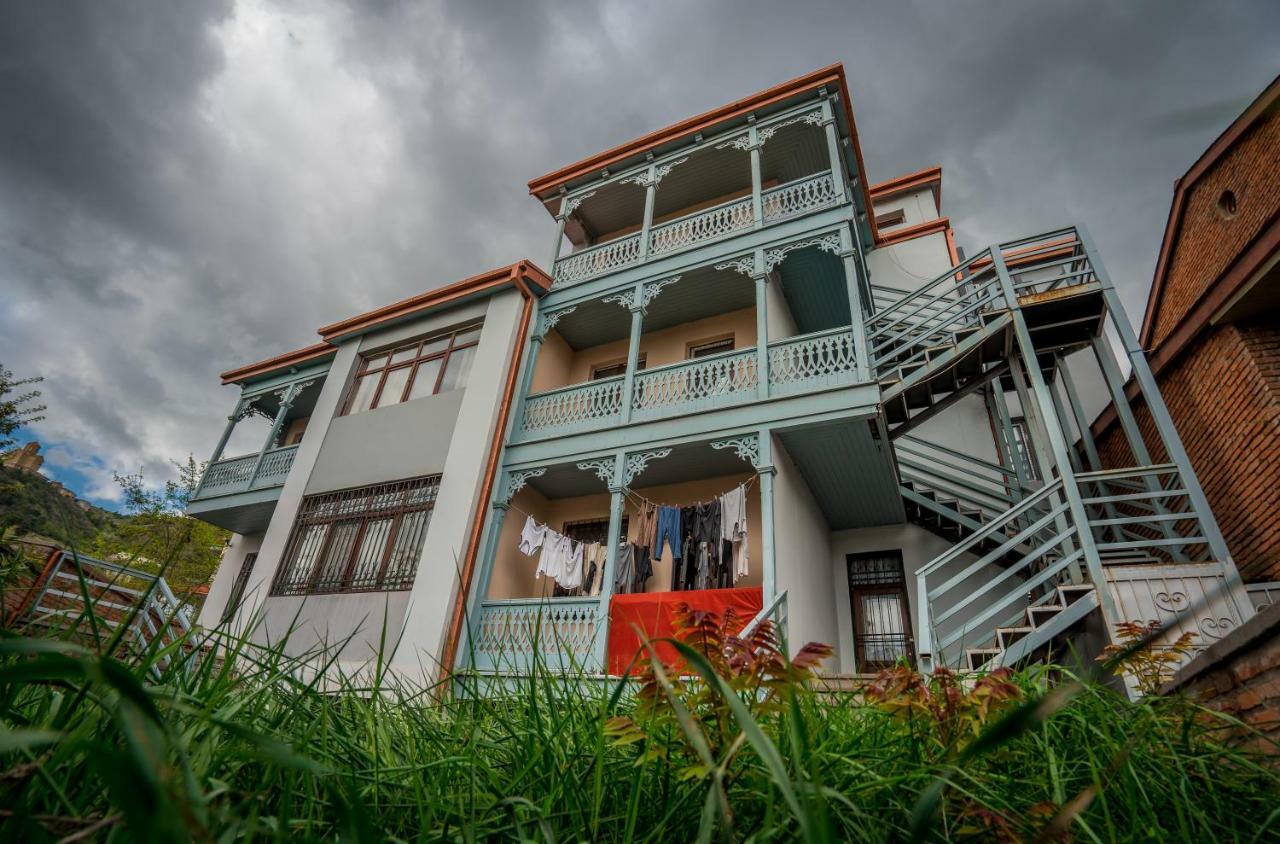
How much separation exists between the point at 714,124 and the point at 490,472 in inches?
314

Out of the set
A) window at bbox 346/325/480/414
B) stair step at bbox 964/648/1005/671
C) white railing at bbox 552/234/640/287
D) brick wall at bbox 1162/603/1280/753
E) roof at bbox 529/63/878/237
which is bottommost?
brick wall at bbox 1162/603/1280/753

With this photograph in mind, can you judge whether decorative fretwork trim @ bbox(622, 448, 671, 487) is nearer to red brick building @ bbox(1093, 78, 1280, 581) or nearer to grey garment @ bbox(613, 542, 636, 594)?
grey garment @ bbox(613, 542, 636, 594)

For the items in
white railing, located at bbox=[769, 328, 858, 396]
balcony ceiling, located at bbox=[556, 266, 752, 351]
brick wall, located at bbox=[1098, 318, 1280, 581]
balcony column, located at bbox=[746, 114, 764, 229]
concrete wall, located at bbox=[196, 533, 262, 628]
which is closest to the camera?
brick wall, located at bbox=[1098, 318, 1280, 581]

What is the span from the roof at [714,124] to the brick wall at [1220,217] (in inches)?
190

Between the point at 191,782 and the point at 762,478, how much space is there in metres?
8.09

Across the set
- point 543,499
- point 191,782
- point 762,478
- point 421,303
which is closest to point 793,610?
point 762,478

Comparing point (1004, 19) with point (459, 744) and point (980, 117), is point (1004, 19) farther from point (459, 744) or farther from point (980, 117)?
point (459, 744)

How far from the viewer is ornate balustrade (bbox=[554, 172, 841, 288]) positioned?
34.9 feet

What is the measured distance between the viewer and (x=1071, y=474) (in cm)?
663

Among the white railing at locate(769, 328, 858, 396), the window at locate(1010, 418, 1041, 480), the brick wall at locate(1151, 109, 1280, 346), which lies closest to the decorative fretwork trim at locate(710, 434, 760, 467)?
the white railing at locate(769, 328, 858, 396)

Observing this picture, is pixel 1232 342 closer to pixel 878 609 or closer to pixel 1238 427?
pixel 1238 427

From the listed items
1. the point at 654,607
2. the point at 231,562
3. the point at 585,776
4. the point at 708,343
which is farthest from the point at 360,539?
the point at 585,776

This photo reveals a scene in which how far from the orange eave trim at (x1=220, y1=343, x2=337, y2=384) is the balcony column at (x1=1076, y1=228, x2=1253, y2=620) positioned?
15.3 metres

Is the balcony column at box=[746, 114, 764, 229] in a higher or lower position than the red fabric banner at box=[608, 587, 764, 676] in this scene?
higher
